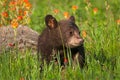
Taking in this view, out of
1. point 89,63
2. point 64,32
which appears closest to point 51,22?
point 64,32

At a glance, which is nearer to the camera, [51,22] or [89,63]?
[89,63]

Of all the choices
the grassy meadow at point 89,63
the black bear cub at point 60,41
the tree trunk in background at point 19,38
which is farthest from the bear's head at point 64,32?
the tree trunk in background at point 19,38

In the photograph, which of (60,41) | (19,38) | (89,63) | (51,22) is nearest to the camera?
(89,63)

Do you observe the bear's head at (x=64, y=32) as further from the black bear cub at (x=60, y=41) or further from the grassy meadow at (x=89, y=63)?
the grassy meadow at (x=89, y=63)

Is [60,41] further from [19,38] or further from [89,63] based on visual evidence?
[19,38]

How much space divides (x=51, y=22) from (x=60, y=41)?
0.38m

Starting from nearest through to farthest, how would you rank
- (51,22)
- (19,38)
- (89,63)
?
(89,63), (51,22), (19,38)

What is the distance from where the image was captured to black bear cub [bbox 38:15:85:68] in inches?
383

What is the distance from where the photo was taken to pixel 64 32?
996 centimetres

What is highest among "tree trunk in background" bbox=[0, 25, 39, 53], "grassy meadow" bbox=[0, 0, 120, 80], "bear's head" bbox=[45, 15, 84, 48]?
"bear's head" bbox=[45, 15, 84, 48]

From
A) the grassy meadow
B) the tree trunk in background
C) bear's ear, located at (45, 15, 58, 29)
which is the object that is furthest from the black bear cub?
the tree trunk in background

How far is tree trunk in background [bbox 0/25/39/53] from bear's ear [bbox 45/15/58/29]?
953mm

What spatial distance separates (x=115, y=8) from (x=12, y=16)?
18.6ft

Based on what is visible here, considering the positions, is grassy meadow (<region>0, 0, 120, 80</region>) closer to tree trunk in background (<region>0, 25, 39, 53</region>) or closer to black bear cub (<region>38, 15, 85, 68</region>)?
black bear cub (<region>38, 15, 85, 68</region>)
